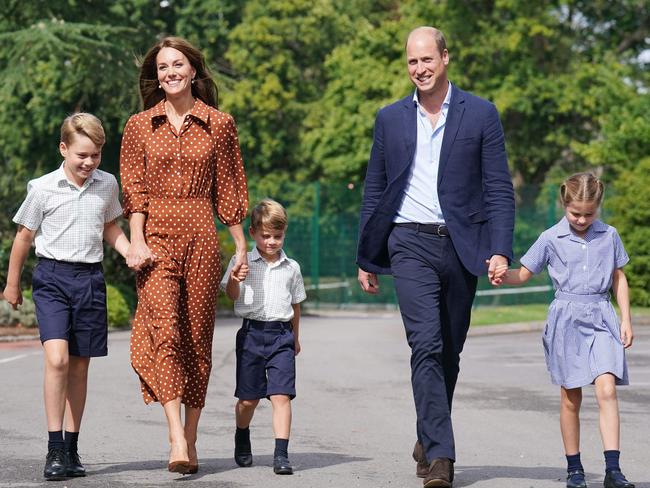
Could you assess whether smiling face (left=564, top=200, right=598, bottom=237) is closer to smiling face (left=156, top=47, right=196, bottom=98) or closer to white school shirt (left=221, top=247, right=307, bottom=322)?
white school shirt (left=221, top=247, right=307, bottom=322)

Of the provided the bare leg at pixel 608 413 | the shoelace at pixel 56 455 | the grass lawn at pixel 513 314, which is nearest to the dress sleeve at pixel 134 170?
the shoelace at pixel 56 455

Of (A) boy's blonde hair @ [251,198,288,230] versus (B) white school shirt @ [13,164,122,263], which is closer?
(B) white school shirt @ [13,164,122,263]

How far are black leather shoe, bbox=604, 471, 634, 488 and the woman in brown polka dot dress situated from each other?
6.22 ft

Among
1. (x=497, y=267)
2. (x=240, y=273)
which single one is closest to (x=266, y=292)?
(x=240, y=273)

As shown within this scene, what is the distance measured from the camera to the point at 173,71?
24.0 feet

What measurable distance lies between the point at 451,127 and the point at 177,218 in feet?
4.45

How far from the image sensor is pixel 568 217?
23.4 ft

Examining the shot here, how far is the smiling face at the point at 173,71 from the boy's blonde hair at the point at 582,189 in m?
1.87

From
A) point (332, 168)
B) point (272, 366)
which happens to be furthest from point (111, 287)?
point (332, 168)

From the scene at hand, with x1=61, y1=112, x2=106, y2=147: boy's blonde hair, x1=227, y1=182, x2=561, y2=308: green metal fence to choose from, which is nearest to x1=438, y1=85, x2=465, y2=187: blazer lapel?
x1=61, y1=112, x2=106, y2=147: boy's blonde hair

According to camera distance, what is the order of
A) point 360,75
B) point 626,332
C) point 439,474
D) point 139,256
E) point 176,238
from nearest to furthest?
point 439,474, point 626,332, point 139,256, point 176,238, point 360,75

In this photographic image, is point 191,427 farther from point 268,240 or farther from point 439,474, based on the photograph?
point 439,474

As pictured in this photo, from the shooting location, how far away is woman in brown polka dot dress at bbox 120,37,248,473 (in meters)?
7.18

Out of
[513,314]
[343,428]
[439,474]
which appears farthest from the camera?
[513,314]
